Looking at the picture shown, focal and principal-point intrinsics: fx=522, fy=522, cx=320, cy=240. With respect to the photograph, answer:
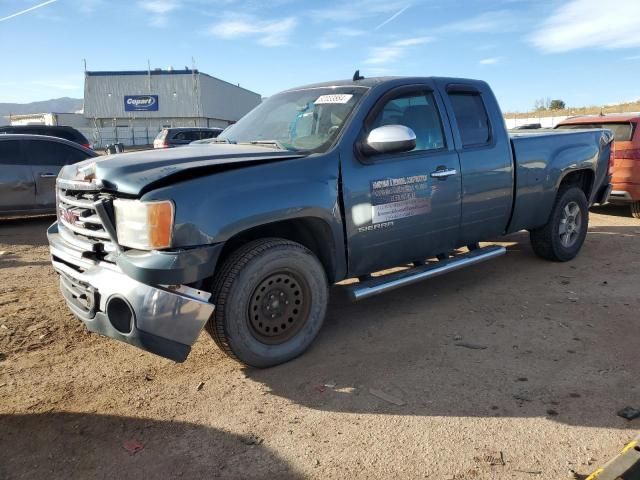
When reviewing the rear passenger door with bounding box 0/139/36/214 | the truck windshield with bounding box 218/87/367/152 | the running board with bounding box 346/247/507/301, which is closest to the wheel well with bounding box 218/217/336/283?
the running board with bounding box 346/247/507/301

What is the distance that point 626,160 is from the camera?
8.65m

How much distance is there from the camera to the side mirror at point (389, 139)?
12.2ft

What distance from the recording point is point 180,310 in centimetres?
297

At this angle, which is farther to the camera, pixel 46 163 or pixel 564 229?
pixel 46 163

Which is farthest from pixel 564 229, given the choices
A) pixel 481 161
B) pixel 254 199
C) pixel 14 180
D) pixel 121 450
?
pixel 14 180

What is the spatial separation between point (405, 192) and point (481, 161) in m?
1.08

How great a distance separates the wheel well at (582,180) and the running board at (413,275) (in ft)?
5.46

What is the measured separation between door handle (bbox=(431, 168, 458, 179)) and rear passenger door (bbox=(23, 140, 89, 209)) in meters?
7.21

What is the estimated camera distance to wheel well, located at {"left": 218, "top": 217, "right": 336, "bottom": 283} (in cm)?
352

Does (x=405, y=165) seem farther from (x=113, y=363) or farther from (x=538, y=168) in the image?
(x=113, y=363)

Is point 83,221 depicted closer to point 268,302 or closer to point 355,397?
point 268,302

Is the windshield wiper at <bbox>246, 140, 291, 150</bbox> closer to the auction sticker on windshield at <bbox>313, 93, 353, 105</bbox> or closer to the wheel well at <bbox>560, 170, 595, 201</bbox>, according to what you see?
the auction sticker on windshield at <bbox>313, 93, 353, 105</bbox>

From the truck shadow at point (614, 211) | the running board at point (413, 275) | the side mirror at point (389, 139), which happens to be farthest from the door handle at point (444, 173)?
the truck shadow at point (614, 211)

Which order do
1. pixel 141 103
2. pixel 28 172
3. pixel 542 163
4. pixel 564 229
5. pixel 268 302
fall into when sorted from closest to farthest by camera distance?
1. pixel 268 302
2. pixel 542 163
3. pixel 564 229
4. pixel 28 172
5. pixel 141 103
